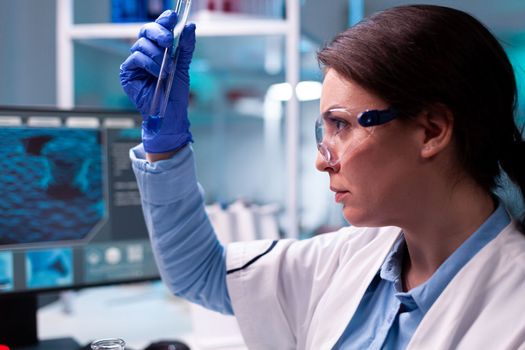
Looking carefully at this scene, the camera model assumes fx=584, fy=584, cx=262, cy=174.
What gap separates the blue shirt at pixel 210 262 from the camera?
3.10 ft

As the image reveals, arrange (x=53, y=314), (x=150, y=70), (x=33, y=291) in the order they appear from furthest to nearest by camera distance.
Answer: (x=53, y=314) < (x=33, y=291) < (x=150, y=70)

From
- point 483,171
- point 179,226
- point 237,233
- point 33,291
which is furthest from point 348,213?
point 33,291

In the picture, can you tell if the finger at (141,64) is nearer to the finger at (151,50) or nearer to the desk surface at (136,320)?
the finger at (151,50)

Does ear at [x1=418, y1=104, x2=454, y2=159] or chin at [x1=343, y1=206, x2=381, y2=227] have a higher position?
ear at [x1=418, y1=104, x2=454, y2=159]

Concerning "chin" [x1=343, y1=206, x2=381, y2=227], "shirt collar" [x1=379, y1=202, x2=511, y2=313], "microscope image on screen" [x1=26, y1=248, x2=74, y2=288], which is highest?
"chin" [x1=343, y1=206, x2=381, y2=227]

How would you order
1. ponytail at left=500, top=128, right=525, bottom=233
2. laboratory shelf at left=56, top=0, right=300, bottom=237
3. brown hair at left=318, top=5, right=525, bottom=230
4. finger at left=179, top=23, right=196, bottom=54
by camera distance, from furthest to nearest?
laboratory shelf at left=56, top=0, right=300, bottom=237 < finger at left=179, top=23, right=196, bottom=54 < ponytail at left=500, top=128, right=525, bottom=233 < brown hair at left=318, top=5, right=525, bottom=230

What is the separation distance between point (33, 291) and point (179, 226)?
0.42m

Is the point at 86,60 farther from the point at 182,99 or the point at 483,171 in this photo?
the point at 483,171

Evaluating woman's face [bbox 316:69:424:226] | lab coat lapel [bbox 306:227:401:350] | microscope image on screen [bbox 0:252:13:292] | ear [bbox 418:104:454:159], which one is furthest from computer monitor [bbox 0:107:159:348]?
ear [bbox 418:104:454:159]

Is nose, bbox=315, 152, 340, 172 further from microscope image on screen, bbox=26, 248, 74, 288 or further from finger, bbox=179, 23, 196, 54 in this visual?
microscope image on screen, bbox=26, 248, 74, 288

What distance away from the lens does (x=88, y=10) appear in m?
2.31

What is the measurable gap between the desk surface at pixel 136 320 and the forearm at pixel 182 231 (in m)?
0.18

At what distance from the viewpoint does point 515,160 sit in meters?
0.98

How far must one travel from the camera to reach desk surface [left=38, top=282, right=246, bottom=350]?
1.38 m
